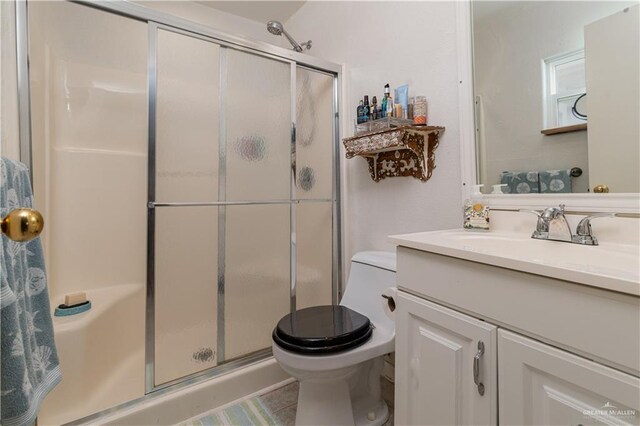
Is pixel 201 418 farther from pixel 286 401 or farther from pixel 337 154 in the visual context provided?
pixel 337 154

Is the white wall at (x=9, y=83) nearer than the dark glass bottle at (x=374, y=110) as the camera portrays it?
Yes

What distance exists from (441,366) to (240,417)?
107cm

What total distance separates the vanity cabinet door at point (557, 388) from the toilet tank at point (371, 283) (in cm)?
70

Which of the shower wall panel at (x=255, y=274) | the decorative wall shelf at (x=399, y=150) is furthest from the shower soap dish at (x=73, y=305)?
the decorative wall shelf at (x=399, y=150)

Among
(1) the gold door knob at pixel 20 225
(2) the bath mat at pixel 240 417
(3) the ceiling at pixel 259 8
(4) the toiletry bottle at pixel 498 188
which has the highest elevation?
(3) the ceiling at pixel 259 8

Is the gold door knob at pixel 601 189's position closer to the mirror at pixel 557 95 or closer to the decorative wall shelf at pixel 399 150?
the mirror at pixel 557 95

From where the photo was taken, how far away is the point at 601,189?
90 centimetres

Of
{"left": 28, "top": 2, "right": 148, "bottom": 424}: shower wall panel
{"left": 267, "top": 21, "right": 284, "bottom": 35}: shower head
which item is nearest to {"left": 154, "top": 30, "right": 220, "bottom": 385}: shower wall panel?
{"left": 28, "top": 2, "right": 148, "bottom": 424}: shower wall panel

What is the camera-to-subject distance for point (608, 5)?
905 mm

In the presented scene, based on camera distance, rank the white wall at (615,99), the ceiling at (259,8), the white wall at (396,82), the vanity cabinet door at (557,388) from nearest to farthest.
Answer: the vanity cabinet door at (557,388)
the white wall at (615,99)
the white wall at (396,82)
the ceiling at (259,8)

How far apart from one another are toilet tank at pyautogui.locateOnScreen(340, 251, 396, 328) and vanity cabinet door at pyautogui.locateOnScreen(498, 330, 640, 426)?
70 centimetres

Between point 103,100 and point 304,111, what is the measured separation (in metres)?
1.18

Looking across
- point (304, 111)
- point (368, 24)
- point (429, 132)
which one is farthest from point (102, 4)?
point (429, 132)

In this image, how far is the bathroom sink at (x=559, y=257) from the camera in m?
0.52
